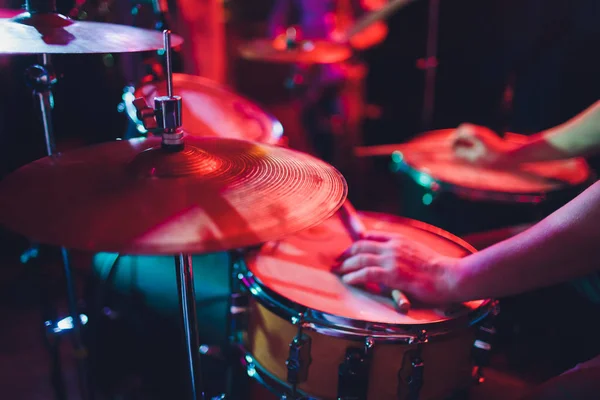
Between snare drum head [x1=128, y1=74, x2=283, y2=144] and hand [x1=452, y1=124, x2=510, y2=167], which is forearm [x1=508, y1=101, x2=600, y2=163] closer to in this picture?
hand [x1=452, y1=124, x2=510, y2=167]

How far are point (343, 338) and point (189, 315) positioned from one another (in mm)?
265

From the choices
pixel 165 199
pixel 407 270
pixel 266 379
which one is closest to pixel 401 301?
pixel 407 270

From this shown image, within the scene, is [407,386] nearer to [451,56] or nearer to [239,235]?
[239,235]

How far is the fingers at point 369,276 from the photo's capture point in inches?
33.7

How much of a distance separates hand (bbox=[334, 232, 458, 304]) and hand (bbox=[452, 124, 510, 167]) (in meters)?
0.68

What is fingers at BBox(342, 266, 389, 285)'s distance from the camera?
0.86 metres

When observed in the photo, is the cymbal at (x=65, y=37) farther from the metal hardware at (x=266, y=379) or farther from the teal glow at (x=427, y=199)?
the teal glow at (x=427, y=199)

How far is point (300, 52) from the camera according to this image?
2652 mm

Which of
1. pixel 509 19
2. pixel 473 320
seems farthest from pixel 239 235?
pixel 509 19

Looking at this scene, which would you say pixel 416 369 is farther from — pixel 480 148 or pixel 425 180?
pixel 480 148

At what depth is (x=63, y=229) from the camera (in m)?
0.58

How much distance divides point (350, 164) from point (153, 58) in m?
2.12

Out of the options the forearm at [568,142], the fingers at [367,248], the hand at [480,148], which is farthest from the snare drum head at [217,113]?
the forearm at [568,142]

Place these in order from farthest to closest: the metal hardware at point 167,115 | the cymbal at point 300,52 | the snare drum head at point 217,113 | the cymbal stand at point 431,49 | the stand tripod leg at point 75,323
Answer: the cymbal at point 300,52 → the cymbal stand at point 431,49 → the snare drum head at point 217,113 → the stand tripod leg at point 75,323 → the metal hardware at point 167,115
